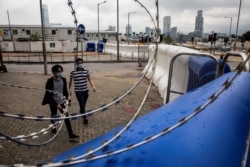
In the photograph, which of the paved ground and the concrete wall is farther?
the concrete wall

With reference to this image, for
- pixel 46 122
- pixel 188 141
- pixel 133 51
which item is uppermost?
pixel 188 141

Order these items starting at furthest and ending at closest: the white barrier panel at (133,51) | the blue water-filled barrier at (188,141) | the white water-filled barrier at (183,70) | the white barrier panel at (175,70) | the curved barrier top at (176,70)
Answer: the white barrier panel at (133,51), the white barrier panel at (175,70), the curved barrier top at (176,70), the white water-filled barrier at (183,70), the blue water-filled barrier at (188,141)

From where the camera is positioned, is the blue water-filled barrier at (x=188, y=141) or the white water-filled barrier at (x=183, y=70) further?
the white water-filled barrier at (x=183, y=70)

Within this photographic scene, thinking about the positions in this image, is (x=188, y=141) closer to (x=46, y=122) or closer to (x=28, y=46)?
(x=46, y=122)

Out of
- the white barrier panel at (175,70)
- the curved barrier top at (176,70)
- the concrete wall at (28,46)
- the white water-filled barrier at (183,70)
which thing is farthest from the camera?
the concrete wall at (28,46)

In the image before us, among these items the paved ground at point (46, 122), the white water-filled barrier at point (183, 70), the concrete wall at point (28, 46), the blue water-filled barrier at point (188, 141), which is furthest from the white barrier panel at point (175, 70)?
the concrete wall at point (28, 46)

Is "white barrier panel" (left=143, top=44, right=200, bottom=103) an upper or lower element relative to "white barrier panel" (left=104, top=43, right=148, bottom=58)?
upper

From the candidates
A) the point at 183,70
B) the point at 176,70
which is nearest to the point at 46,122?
the point at 183,70

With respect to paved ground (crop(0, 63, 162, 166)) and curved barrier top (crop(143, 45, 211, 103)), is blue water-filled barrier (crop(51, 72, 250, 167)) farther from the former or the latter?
paved ground (crop(0, 63, 162, 166))

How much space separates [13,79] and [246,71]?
1321 cm

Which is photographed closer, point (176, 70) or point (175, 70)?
point (176, 70)

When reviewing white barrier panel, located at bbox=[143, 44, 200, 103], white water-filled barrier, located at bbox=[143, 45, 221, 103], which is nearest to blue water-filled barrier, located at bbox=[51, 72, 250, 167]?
white water-filled barrier, located at bbox=[143, 45, 221, 103]

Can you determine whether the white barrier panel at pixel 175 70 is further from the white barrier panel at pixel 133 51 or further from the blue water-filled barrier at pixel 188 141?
the white barrier panel at pixel 133 51

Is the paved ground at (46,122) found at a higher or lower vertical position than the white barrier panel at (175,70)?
lower
